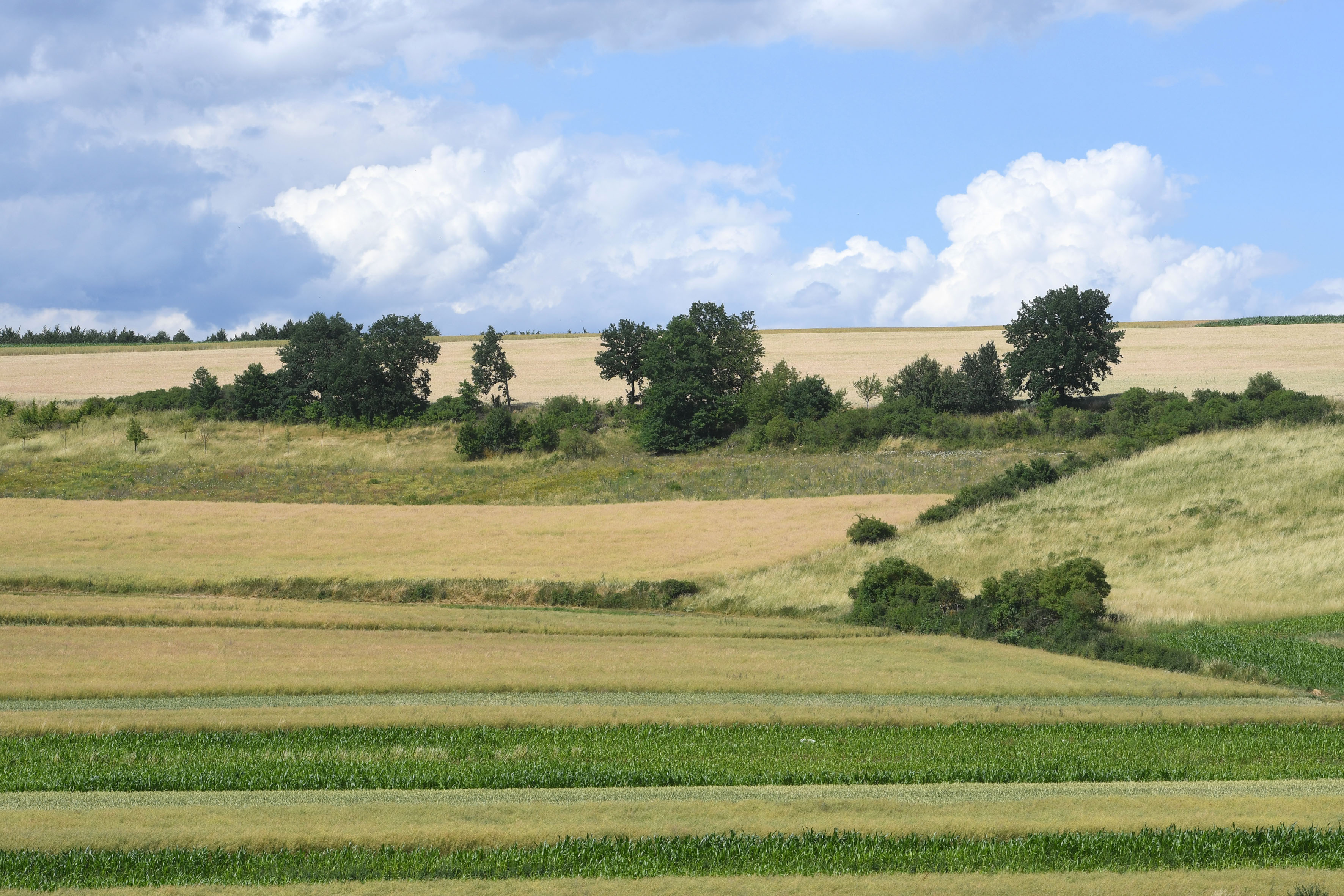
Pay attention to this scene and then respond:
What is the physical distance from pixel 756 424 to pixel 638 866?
74.0 meters

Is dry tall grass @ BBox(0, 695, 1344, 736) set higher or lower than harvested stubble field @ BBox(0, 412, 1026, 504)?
lower

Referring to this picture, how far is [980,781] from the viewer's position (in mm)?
16359

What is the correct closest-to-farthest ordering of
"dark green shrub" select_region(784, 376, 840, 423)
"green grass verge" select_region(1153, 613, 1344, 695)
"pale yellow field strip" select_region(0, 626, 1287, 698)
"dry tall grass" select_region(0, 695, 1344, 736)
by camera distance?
1. "dry tall grass" select_region(0, 695, 1344, 736)
2. "pale yellow field strip" select_region(0, 626, 1287, 698)
3. "green grass verge" select_region(1153, 613, 1344, 695)
4. "dark green shrub" select_region(784, 376, 840, 423)

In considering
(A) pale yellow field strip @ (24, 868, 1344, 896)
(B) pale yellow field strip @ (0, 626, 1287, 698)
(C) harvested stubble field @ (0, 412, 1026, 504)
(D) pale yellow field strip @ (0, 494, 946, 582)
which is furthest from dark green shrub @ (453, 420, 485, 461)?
(A) pale yellow field strip @ (24, 868, 1344, 896)

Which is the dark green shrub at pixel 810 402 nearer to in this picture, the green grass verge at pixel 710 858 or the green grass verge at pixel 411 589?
the green grass verge at pixel 411 589

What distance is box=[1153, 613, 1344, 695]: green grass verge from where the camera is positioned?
27031 mm

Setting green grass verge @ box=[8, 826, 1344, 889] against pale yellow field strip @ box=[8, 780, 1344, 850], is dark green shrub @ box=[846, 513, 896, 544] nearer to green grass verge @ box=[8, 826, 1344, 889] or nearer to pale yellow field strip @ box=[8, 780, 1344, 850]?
pale yellow field strip @ box=[8, 780, 1344, 850]

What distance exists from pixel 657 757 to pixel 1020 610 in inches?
822

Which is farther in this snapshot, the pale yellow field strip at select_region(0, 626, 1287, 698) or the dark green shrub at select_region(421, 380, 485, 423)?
the dark green shrub at select_region(421, 380, 485, 423)

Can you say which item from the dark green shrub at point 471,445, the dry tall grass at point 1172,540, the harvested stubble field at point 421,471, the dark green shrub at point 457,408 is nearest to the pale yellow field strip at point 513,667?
the dry tall grass at point 1172,540

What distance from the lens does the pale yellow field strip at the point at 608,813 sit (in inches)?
497

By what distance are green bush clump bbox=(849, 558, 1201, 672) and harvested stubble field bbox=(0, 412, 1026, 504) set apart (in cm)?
2433

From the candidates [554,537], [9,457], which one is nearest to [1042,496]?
[554,537]

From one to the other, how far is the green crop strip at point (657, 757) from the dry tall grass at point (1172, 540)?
17779 mm
